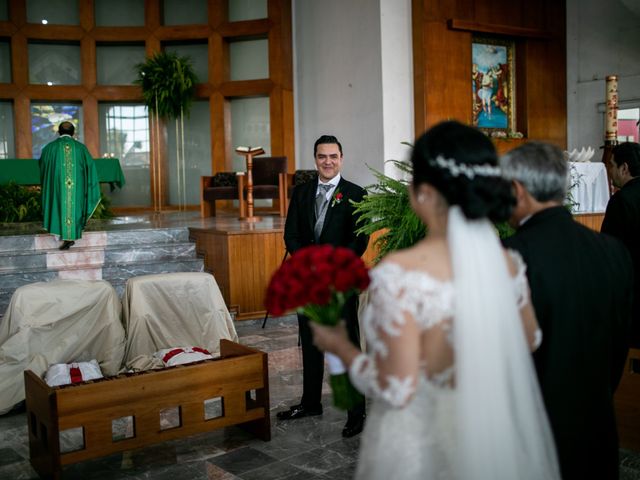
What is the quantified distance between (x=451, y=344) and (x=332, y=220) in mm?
2526

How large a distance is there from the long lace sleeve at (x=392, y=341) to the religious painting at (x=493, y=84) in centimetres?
908

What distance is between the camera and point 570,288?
77.1 inches

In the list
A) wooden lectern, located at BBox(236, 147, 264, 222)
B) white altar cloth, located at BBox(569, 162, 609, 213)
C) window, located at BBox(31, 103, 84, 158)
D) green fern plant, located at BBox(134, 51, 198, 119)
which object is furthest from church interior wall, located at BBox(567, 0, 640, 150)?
window, located at BBox(31, 103, 84, 158)

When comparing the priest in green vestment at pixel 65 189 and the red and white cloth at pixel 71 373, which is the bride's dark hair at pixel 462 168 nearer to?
the red and white cloth at pixel 71 373

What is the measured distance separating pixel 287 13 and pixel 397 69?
11.0 feet

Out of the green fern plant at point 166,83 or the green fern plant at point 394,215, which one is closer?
the green fern plant at point 394,215

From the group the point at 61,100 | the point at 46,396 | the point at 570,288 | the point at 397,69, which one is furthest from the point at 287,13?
the point at 570,288

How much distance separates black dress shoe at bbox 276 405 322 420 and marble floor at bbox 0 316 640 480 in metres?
0.04

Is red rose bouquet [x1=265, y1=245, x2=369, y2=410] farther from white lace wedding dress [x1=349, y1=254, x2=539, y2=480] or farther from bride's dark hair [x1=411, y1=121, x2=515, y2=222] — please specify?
bride's dark hair [x1=411, y1=121, x2=515, y2=222]

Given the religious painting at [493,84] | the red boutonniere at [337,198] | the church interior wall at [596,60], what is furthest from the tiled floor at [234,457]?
the church interior wall at [596,60]

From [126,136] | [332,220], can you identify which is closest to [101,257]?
[332,220]

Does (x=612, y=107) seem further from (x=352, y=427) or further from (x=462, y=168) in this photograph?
(x=462, y=168)

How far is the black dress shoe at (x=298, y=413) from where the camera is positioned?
4180 millimetres

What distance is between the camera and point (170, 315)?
5.29m
